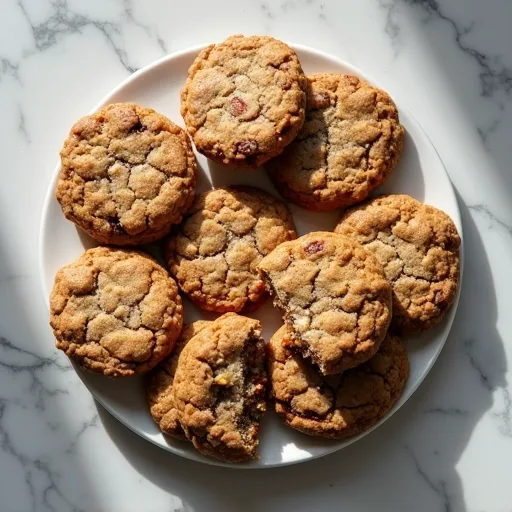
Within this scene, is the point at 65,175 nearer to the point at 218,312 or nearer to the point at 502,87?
the point at 218,312

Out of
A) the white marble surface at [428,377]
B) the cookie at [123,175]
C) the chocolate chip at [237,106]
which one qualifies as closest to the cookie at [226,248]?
the cookie at [123,175]

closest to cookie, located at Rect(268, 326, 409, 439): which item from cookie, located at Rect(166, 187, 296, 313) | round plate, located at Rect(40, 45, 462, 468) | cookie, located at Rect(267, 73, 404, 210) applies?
round plate, located at Rect(40, 45, 462, 468)

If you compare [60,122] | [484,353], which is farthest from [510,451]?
[60,122]

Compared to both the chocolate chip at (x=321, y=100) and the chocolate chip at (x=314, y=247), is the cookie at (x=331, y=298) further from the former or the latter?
the chocolate chip at (x=321, y=100)

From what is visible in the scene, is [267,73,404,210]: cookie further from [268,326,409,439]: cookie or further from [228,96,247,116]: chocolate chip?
[268,326,409,439]: cookie

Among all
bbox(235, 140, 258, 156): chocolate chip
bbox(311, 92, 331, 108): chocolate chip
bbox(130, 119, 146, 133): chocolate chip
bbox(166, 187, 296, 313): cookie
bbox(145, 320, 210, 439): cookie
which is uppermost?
bbox(311, 92, 331, 108): chocolate chip

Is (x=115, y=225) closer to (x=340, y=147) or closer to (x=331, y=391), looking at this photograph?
(x=340, y=147)
